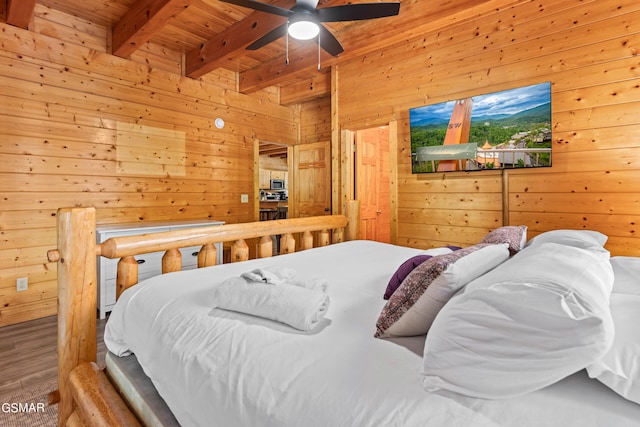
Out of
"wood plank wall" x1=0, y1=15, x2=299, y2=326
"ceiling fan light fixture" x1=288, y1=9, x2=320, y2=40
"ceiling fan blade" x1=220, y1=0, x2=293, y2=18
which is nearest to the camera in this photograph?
"ceiling fan blade" x1=220, y1=0, x2=293, y2=18

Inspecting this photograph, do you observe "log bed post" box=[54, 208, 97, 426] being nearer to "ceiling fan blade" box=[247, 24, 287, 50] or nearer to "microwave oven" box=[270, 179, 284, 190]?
"ceiling fan blade" box=[247, 24, 287, 50]

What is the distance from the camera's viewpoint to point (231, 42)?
11.4ft

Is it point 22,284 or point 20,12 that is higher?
point 20,12

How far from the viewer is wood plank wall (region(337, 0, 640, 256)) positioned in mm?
2504

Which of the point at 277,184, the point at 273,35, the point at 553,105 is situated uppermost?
the point at 273,35

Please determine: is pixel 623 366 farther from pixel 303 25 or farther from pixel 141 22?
pixel 141 22

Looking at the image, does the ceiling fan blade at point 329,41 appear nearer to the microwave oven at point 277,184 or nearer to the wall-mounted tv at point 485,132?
the wall-mounted tv at point 485,132

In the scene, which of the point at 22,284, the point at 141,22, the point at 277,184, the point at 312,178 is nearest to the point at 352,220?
the point at 312,178

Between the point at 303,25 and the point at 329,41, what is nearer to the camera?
the point at 303,25

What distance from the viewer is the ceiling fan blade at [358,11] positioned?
2018mm

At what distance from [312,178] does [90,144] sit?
9.45 ft

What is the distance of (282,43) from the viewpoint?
391 cm

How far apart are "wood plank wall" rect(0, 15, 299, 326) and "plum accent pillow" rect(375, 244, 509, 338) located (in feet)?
11.9

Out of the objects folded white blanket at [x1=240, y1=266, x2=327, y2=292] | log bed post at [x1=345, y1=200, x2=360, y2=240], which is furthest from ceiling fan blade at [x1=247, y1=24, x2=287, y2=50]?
folded white blanket at [x1=240, y1=266, x2=327, y2=292]
